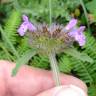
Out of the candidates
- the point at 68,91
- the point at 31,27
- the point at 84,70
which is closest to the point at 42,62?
the point at 84,70

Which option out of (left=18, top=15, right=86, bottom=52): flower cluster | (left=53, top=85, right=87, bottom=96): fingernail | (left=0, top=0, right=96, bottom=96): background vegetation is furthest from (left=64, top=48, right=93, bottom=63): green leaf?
(left=0, top=0, right=96, bottom=96): background vegetation

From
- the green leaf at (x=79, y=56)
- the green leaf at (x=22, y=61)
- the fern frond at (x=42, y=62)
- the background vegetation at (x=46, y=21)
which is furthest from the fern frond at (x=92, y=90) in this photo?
the green leaf at (x=22, y=61)

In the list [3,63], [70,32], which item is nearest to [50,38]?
[70,32]

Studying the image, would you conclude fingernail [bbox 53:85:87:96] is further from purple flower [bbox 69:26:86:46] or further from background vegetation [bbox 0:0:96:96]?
background vegetation [bbox 0:0:96:96]

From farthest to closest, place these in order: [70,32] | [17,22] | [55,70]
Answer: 1. [17,22]
2. [70,32]
3. [55,70]

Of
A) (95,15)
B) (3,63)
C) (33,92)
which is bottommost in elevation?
(33,92)

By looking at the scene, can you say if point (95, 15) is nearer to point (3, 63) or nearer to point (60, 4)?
point (60, 4)

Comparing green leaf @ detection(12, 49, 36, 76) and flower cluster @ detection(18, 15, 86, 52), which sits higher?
flower cluster @ detection(18, 15, 86, 52)
